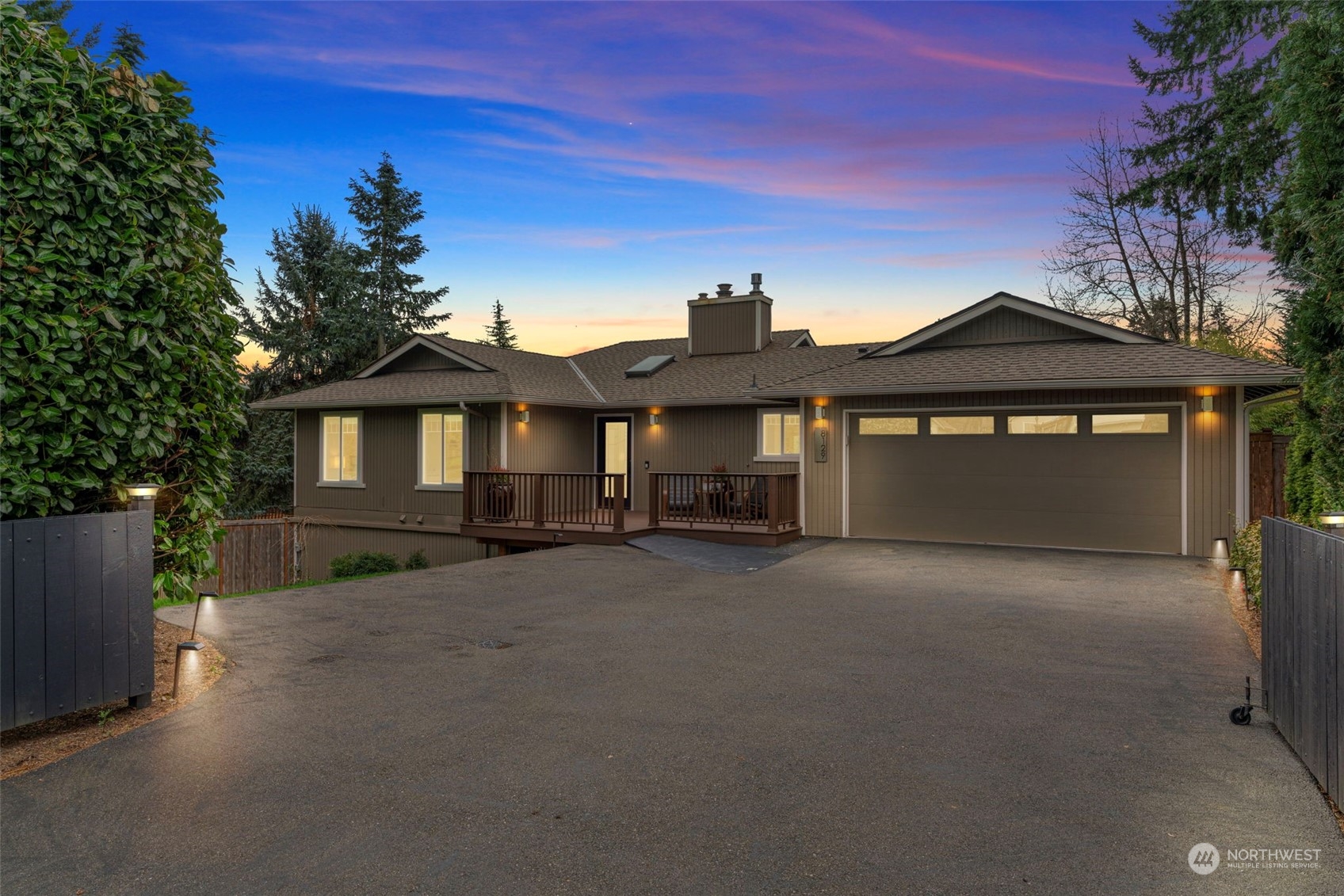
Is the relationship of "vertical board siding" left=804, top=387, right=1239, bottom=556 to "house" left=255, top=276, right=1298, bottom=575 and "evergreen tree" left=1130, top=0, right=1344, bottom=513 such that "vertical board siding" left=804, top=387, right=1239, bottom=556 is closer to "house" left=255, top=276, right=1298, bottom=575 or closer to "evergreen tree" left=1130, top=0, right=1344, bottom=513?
"house" left=255, top=276, right=1298, bottom=575

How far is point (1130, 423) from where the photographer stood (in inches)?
430

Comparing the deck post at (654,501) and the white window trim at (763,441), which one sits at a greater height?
the white window trim at (763,441)

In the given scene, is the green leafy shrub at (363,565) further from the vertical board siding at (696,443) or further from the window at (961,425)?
the window at (961,425)

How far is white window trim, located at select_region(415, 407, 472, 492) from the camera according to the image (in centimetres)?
1465

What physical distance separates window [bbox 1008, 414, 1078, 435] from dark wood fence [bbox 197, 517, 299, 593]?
1237 centimetres

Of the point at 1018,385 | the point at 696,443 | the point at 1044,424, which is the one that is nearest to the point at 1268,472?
the point at 1044,424

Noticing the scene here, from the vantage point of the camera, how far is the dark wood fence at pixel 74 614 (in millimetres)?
3805

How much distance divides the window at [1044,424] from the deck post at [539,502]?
7.64 meters

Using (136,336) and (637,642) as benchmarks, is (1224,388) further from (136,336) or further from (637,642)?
(136,336)

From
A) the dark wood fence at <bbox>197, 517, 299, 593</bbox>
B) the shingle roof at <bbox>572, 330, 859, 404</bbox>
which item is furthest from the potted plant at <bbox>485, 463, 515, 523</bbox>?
the dark wood fence at <bbox>197, 517, 299, 593</bbox>

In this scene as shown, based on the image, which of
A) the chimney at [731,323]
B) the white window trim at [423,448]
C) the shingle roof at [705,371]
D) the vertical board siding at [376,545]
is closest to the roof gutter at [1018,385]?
Answer: the shingle roof at [705,371]

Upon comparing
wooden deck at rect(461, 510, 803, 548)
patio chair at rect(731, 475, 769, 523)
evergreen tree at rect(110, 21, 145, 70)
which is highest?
evergreen tree at rect(110, 21, 145, 70)

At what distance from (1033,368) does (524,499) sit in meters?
8.63

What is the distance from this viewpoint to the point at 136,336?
4.44 meters
